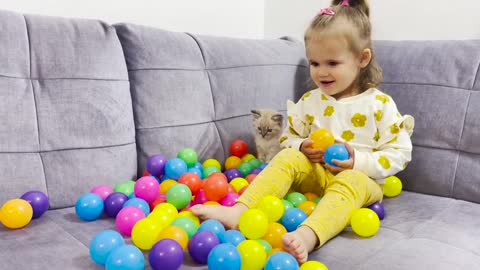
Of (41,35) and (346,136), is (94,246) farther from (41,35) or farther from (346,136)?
(346,136)

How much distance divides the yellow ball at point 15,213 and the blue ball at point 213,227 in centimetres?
48

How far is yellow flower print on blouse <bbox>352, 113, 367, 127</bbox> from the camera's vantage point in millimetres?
1470

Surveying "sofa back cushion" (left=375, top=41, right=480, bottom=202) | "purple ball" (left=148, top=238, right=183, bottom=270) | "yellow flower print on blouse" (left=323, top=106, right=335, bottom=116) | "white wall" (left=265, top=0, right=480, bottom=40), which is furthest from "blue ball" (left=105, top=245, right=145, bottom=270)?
"white wall" (left=265, top=0, right=480, bottom=40)

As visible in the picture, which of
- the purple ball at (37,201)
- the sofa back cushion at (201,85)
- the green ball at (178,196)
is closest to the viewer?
the purple ball at (37,201)

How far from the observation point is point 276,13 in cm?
261

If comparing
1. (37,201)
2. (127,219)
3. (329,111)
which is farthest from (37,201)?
(329,111)

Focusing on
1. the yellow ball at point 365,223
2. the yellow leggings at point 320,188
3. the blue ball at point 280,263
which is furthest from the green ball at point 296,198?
the blue ball at point 280,263

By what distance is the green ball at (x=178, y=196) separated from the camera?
4.27 feet

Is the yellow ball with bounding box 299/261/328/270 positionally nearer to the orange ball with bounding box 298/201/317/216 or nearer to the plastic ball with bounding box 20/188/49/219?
the orange ball with bounding box 298/201/317/216

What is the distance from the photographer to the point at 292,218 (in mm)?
1202

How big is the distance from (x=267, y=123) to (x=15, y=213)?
97 centimetres

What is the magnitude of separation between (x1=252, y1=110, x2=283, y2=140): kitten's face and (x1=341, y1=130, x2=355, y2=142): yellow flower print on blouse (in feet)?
1.07

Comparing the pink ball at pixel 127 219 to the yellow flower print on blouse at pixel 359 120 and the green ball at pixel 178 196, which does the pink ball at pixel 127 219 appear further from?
the yellow flower print on blouse at pixel 359 120

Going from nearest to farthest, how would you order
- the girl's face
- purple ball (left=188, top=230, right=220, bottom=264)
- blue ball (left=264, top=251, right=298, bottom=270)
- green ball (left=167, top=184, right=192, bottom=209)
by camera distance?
blue ball (left=264, top=251, right=298, bottom=270) → purple ball (left=188, top=230, right=220, bottom=264) → green ball (left=167, top=184, right=192, bottom=209) → the girl's face
